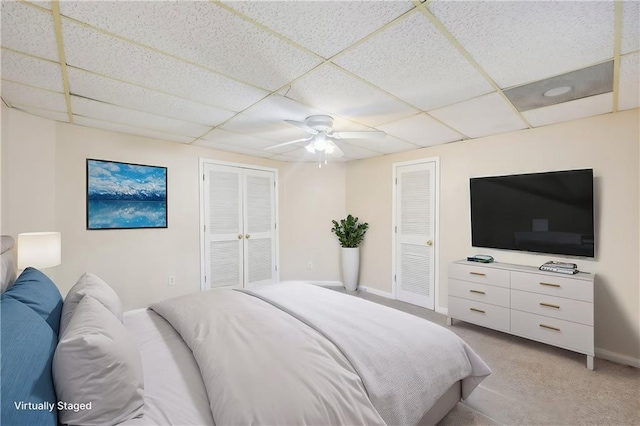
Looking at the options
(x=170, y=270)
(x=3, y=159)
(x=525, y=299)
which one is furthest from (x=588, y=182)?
(x=3, y=159)

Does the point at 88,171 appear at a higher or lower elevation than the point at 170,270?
higher

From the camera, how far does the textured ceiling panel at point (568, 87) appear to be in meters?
1.91

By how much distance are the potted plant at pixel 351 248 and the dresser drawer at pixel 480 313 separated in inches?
70.8

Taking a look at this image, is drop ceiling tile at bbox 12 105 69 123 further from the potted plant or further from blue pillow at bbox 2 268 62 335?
the potted plant

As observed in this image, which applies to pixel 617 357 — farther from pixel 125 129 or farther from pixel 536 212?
pixel 125 129

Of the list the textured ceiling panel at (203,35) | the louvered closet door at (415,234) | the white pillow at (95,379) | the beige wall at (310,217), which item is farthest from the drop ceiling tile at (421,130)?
the white pillow at (95,379)

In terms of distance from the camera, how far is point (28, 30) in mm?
1464

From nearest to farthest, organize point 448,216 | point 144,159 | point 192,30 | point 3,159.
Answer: point 192,30 < point 3,159 < point 144,159 < point 448,216

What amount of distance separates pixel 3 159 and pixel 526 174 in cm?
510

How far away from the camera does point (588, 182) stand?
8.82 ft

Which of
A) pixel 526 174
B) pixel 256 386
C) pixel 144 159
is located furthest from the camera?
pixel 144 159

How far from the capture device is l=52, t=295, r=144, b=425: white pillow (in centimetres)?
98

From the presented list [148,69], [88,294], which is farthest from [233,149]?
[88,294]

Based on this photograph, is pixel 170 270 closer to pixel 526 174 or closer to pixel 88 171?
pixel 88 171
